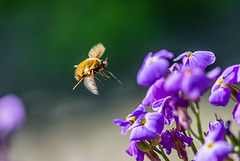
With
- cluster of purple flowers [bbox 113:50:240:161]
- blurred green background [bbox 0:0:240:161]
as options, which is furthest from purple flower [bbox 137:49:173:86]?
blurred green background [bbox 0:0:240:161]

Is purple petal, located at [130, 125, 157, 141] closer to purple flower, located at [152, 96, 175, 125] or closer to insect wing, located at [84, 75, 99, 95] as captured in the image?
purple flower, located at [152, 96, 175, 125]

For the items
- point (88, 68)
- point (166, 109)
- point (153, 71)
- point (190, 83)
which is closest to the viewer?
point (190, 83)

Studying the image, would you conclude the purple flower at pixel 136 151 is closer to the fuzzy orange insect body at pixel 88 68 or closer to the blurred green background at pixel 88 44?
the fuzzy orange insect body at pixel 88 68

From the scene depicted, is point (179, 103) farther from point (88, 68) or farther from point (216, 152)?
point (88, 68)

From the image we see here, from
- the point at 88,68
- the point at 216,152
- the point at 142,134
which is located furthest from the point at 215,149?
the point at 88,68

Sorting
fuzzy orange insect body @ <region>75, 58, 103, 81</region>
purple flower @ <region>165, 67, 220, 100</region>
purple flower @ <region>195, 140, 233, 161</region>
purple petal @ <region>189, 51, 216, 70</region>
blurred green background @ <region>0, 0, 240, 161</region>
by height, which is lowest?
purple flower @ <region>195, 140, 233, 161</region>

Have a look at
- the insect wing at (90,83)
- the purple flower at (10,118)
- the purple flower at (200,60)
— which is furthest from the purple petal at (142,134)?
the insect wing at (90,83)

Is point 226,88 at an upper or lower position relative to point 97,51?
lower
